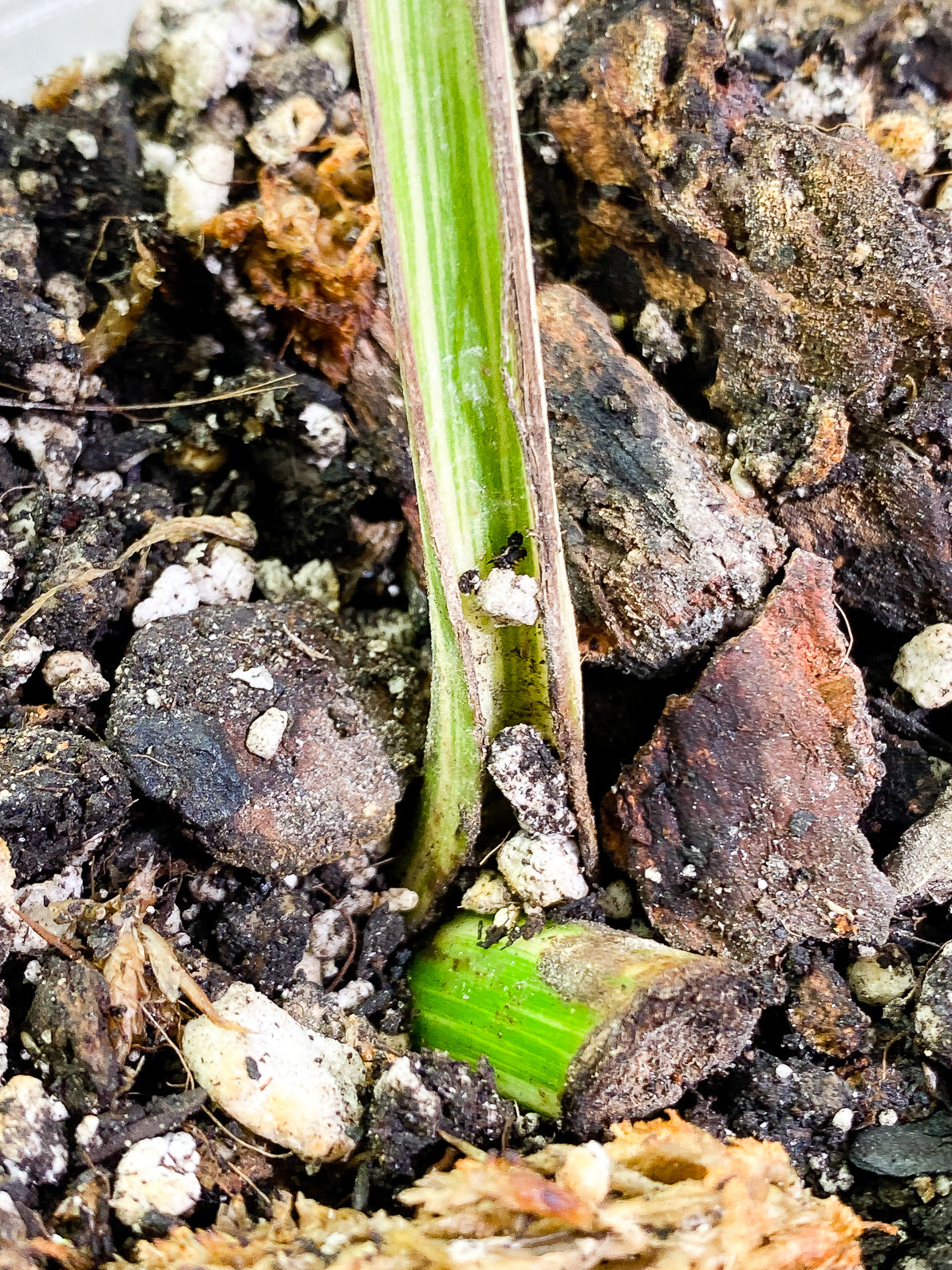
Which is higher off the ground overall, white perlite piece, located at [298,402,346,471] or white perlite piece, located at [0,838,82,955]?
white perlite piece, located at [298,402,346,471]

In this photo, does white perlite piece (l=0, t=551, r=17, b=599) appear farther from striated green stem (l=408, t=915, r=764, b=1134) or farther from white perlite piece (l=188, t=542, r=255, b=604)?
striated green stem (l=408, t=915, r=764, b=1134)

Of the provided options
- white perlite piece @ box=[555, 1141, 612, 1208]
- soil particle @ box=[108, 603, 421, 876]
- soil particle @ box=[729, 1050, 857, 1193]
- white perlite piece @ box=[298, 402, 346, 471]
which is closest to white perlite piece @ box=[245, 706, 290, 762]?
soil particle @ box=[108, 603, 421, 876]

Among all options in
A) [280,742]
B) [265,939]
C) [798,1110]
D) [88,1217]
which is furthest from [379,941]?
[798,1110]

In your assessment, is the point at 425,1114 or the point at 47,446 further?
the point at 47,446

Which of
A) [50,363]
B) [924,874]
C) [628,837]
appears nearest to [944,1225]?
[924,874]

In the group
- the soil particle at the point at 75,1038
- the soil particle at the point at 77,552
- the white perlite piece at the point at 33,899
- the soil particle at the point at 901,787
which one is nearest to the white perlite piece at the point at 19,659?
the soil particle at the point at 77,552

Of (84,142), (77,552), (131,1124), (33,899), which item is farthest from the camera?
(84,142)

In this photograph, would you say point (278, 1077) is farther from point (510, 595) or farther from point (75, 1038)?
point (510, 595)

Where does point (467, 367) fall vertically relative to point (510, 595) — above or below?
above
